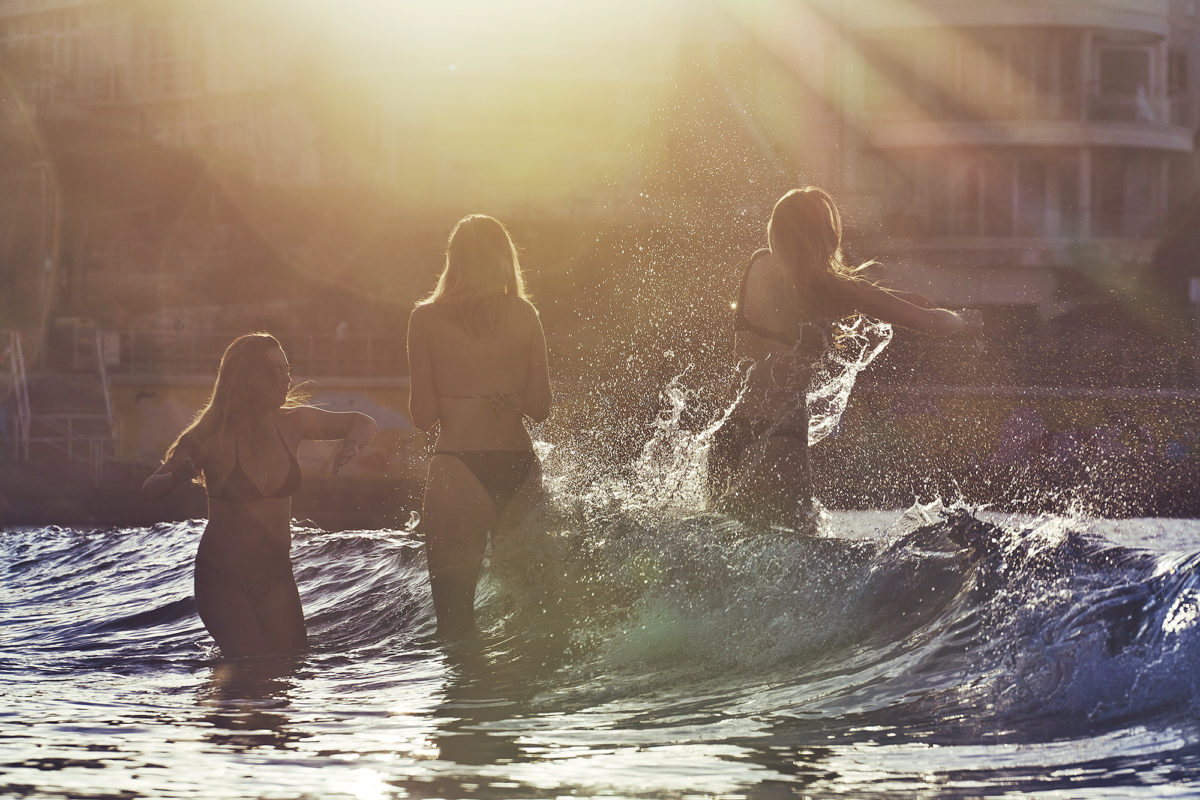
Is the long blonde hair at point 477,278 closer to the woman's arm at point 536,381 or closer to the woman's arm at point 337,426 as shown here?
the woman's arm at point 536,381

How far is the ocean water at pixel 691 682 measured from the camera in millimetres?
3885

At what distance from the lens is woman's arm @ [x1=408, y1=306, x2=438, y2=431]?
18.5ft

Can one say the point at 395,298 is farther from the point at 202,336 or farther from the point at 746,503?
the point at 746,503

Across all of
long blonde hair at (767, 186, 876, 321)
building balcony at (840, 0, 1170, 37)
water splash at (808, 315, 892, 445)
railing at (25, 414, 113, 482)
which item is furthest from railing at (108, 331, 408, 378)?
long blonde hair at (767, 186, 876, 321)

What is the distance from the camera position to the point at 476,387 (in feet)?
18.5

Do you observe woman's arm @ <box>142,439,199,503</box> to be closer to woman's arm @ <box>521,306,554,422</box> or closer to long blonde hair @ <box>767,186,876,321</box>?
woman's arm @ <box>521,306,554,422</box>

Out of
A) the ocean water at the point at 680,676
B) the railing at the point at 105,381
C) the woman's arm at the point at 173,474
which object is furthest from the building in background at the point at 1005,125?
the woman's arm at the point at 173,474

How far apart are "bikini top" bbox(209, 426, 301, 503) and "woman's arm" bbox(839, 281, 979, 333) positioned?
2.17 meters

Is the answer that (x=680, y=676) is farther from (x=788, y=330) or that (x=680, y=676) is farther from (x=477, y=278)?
(x=477, y=278)

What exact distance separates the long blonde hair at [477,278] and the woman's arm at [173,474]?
101 centimetres

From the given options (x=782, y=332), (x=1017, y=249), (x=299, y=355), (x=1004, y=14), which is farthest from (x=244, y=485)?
(x=1004, y=14)

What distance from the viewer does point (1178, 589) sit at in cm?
476

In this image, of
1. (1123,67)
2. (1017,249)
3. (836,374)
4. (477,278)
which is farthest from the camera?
(1123,67)

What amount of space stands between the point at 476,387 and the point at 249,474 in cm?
90
